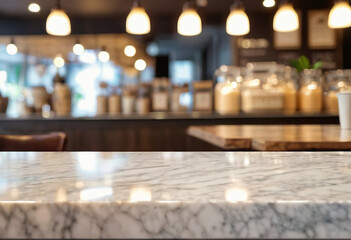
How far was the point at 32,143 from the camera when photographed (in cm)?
144

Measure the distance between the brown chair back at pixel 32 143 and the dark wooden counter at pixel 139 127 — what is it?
1.79m

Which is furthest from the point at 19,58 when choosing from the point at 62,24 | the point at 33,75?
the point at 62,24

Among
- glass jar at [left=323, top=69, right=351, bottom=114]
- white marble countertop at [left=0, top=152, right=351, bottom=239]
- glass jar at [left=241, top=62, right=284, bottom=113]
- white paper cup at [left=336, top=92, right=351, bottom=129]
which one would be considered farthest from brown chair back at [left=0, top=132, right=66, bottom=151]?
glass jar at [left=323, top=69, right=351, bottom=114]

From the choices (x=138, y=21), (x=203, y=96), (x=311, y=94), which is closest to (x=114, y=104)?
(x=203, y=96)

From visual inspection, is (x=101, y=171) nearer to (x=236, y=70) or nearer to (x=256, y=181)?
(x=256, y=181)

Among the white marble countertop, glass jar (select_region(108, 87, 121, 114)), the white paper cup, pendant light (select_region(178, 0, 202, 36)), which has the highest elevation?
pendant light (select_region(178, 0, 202, 36))

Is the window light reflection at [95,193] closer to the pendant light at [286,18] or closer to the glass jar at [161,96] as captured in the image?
the pendant light at [286,18]

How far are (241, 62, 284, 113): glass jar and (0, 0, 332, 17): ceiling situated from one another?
1367mm

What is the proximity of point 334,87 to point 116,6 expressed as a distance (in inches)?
110

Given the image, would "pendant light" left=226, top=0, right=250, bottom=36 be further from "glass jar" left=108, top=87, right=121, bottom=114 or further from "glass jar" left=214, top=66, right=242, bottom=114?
"glass jar" left=108, top=87, right=121, bottom=114

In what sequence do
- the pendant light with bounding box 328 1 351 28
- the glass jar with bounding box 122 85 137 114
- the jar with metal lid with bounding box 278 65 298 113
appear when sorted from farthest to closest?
the glass jar with bounding box 122 85 137 114 → the jar with metal lid with bounding box 278 65 298 113 → the pendant light with bounding box 328 1 351 28

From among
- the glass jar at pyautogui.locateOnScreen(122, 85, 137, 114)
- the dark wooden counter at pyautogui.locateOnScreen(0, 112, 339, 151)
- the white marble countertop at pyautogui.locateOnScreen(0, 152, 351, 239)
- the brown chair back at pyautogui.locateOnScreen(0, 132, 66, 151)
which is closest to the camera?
the white marble countertop at pyautogui.locateOnScreen(0, 152, 351, 239)

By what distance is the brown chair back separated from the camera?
1.42m

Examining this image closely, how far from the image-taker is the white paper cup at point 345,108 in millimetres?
1492
